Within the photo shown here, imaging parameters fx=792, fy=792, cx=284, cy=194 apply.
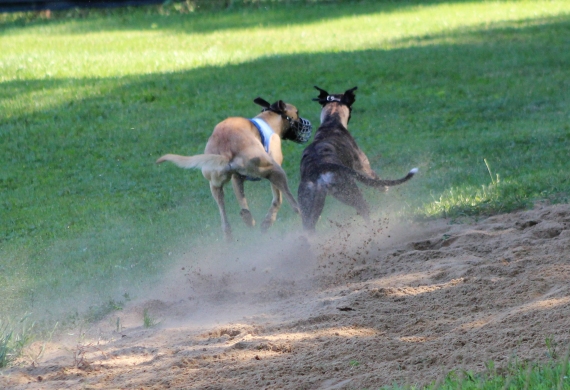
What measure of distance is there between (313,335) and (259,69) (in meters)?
12.9

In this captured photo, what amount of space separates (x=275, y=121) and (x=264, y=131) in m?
0.59

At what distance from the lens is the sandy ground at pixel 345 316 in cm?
473

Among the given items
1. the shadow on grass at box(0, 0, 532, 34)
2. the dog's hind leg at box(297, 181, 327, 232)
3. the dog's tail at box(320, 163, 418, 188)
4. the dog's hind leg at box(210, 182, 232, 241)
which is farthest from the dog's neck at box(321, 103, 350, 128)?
the shadow on grass at box(0, 0, 532, 34)

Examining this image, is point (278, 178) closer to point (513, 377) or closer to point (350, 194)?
point (350, 194)

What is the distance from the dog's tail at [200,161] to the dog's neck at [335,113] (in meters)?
1.56

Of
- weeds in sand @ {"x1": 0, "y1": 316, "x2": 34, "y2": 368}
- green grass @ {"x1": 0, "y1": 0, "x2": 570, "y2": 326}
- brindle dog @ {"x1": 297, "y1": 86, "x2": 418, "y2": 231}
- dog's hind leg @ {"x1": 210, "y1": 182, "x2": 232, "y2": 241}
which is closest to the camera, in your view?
weeds in sand @ {"x1": 0, "y1": 316, "x2": 34, "y2": 368}

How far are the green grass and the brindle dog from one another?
3.07ft

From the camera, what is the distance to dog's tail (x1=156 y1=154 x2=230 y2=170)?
8281 millimetres

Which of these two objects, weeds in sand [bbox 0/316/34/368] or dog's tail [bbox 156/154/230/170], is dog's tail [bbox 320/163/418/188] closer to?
dog's tail [bbox 156/154/230/170]

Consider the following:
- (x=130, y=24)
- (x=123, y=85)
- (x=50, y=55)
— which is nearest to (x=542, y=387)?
(x=123, y=85)

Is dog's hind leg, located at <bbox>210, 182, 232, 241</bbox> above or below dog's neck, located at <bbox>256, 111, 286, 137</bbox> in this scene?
below

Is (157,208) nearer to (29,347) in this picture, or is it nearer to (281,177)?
(281,177)

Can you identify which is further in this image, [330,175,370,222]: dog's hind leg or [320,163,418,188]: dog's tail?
[330,175,370,222]: dog's hind leg

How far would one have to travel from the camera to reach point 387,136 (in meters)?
13.3
